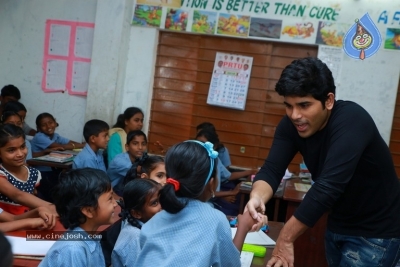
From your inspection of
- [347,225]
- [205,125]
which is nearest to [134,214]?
[347,225]

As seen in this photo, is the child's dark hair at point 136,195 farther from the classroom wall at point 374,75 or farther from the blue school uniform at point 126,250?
the classroom wall at point 374,75

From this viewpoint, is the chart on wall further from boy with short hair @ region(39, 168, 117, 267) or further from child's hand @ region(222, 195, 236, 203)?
boy with short hair @ region(39, 168, 117, 267)

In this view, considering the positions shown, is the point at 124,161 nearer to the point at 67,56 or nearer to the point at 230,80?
the point at 230,80

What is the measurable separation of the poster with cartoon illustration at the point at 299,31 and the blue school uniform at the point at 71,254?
4300 mm

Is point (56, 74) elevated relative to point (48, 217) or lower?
elevated

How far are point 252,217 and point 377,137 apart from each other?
0.58 meters

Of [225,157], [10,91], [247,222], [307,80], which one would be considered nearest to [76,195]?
[247,222]

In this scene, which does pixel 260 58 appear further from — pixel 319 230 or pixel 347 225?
pixel 347 225

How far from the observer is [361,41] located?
5141mm

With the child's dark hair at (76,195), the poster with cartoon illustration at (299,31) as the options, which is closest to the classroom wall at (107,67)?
the poster with cartoon illustration at (299,31)

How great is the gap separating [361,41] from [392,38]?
779 mm

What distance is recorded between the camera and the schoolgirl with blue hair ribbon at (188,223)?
5.90ft

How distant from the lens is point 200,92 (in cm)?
634

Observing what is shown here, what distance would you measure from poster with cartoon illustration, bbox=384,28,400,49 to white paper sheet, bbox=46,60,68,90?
3774 mm
